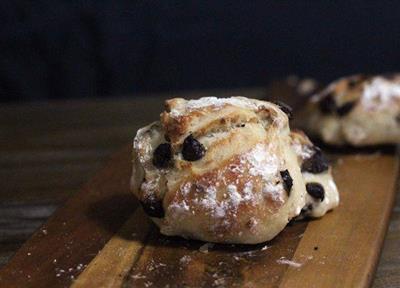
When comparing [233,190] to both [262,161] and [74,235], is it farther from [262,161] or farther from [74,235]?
[74,235]

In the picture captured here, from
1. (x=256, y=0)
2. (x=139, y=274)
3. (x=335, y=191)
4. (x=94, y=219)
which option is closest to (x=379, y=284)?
(x=335, y=191)

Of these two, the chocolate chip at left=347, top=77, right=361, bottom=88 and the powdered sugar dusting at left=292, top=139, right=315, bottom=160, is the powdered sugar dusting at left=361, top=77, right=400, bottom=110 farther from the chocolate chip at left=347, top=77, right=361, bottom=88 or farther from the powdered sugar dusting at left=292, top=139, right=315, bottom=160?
the powdered sugar dusting at left=292, top=139, right=315, bottom=160

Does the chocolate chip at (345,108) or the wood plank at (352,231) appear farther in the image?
the chocolate chip at (345,108)

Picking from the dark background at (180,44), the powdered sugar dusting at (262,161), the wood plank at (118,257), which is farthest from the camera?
the dark background at (180,44)

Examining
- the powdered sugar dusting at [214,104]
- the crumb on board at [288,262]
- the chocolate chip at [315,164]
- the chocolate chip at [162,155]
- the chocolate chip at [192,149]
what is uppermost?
the powdered sugar dusting at [214,104]

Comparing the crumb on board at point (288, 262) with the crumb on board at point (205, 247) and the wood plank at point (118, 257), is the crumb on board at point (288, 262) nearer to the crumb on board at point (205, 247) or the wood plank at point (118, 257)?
the crumb on board at point (205, 247)

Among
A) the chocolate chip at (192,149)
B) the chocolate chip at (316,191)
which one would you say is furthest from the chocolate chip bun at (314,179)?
the chocolate chip at (192,149)

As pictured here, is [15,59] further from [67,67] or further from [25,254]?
[25,254]
